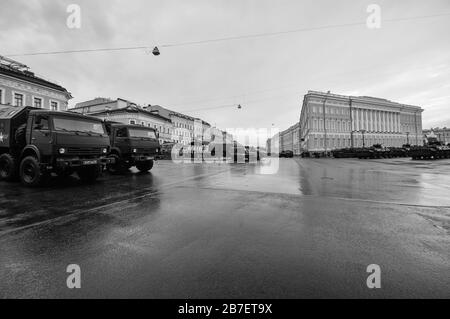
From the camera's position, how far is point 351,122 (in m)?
78.4

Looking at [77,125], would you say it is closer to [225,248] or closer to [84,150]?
[84,150]

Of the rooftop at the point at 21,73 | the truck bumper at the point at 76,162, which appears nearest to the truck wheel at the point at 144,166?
the truck bumper at the point at 76,162

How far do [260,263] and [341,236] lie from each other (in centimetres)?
168

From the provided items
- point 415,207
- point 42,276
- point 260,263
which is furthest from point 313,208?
point 42,276

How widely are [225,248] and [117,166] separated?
11247 mm

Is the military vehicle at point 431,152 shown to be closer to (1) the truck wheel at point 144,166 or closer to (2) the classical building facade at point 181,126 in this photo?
(1) the truck wheel at point 144,166

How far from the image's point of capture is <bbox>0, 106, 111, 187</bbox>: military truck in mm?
7652

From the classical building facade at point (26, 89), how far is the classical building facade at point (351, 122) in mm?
68582

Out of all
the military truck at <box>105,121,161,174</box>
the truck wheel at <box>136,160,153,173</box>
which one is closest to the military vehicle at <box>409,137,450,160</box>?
the truck wheel at <box>136,160,153,173</box>

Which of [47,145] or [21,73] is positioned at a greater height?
[21,73]

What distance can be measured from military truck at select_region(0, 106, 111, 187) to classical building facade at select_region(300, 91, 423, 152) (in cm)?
7255

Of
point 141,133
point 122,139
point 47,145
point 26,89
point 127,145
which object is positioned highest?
point 26,89

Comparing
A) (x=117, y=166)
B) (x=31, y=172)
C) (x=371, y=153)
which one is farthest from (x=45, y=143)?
(x=371, y=153)
